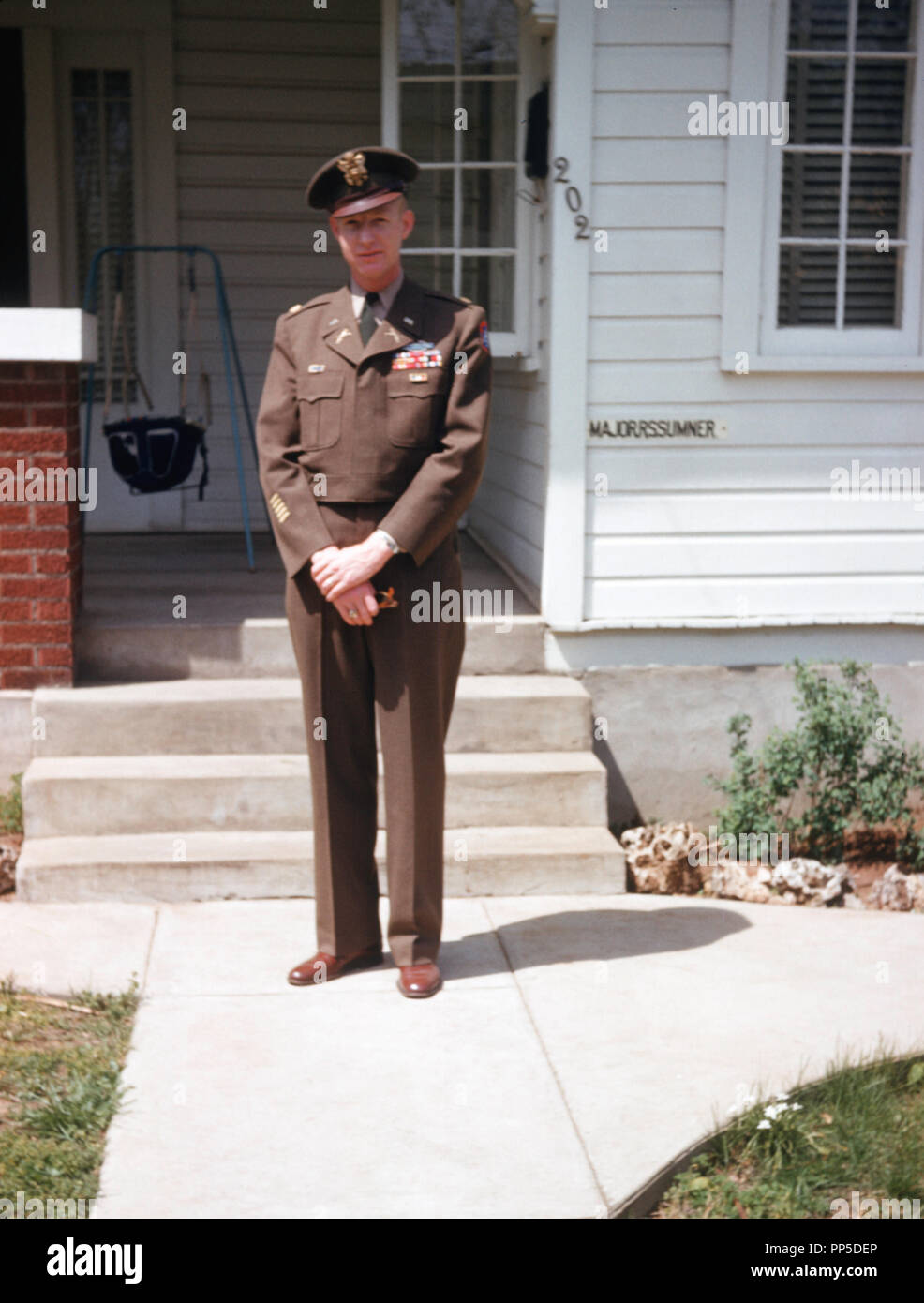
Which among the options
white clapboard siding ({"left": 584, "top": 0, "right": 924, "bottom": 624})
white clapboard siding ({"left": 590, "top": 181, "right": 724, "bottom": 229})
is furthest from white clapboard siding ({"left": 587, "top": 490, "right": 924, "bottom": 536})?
white clapboard siding ({"left": 590, "top": 181, "right": 724, "bottom": 229})

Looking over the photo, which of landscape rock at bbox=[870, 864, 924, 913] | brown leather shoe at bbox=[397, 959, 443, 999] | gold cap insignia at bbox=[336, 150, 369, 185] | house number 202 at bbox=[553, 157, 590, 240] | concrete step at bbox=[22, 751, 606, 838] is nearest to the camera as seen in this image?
gold cap insignia at bbox=[336, 150, 369, 185]

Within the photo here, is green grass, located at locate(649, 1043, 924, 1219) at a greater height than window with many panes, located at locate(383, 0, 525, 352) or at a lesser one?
lesser

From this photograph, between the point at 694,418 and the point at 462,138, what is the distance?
1529 mm

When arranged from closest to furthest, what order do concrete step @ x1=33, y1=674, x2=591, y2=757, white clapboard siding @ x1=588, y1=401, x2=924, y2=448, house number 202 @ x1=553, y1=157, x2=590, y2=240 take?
1. concrete step @ x1=33, y1=674, x2=591, y2=757
2. house number 202 @ x1=553, y1=157, x2=590, y2=240
3. white clapboard siding @ x1=588, y1=401, x2=924, y2=448

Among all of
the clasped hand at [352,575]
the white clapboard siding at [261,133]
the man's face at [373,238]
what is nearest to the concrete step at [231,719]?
the clasped hand at [352,575]

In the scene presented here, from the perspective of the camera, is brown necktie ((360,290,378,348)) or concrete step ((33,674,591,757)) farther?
concrete step ((33,674,591,757))

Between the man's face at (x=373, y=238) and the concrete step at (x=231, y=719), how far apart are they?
194 centimetres

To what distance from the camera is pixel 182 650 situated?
18.8 feet

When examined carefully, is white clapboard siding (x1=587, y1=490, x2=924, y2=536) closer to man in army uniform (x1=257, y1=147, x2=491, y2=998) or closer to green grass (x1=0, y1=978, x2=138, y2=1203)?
man in army uniform (x1=257, y1=147, x2=491, y2=998)

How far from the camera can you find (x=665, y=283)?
5.72 m

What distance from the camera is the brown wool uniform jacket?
3.94 metres

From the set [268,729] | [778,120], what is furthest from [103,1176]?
[778,120]

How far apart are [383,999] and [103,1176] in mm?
1095

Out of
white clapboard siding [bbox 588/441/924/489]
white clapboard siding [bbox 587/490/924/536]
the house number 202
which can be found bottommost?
white clapboard siding [bbox 587/490/924/536]
